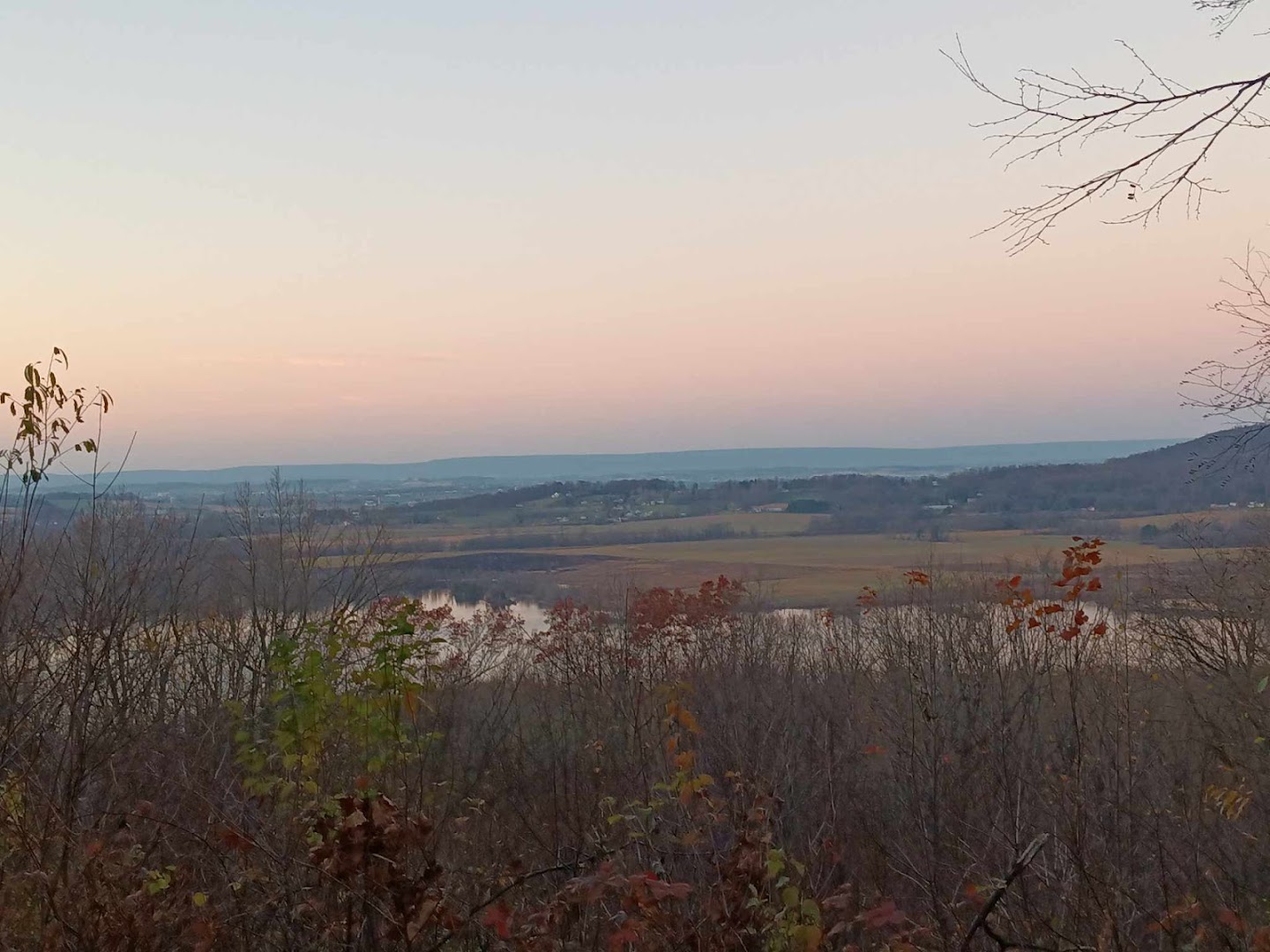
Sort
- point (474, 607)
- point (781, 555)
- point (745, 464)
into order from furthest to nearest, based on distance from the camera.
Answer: point (745, 464) → point (781, 555) → point (474, 607)

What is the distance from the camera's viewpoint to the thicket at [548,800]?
13.2 feet

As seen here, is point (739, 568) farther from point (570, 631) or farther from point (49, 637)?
point (49, 637)

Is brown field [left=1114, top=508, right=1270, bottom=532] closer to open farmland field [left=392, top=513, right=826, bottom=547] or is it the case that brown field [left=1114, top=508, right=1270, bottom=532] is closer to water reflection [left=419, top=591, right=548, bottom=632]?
water reflection [left=419, top=591, right=548, bottom=632]

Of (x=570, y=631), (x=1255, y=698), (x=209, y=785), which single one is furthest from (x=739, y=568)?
(x=209, y=785)

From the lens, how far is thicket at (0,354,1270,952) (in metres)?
4.02

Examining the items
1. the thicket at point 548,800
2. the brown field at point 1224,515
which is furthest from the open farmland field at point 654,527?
the thicket at point 548,800

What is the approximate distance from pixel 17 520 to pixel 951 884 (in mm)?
5971

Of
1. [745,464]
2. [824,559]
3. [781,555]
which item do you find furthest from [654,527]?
[745,464]

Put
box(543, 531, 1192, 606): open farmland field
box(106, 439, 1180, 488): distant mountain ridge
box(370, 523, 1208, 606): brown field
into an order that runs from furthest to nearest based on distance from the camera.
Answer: box(106, 439, 1180, 488): distant mountain ridge, box(543, 531, 1192, 606): open farmland field, box(370, 523, 1208, 606): brown field

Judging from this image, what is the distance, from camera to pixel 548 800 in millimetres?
7797

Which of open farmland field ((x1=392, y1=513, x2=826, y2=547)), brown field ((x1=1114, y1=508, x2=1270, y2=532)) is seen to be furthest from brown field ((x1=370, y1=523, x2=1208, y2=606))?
brown field ((x1=1114, y1=508, x2=1270, y2=532))

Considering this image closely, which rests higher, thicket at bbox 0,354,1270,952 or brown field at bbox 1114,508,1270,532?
brown field at bbox 1114,508,1270,532

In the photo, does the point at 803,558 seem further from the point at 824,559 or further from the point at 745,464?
the point at 745,464

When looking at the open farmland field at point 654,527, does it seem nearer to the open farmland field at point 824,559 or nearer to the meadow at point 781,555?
the meadow at point 781,555
